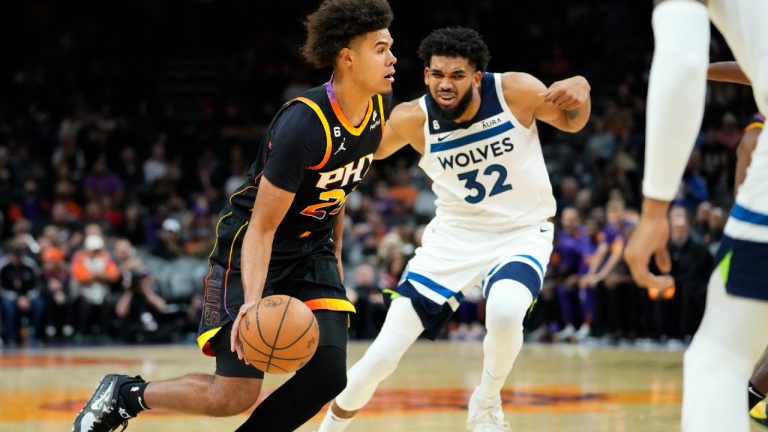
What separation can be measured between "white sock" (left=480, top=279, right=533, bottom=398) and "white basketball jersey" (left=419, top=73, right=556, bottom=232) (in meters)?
0.50

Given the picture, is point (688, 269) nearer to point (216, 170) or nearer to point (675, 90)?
point (216, 170)

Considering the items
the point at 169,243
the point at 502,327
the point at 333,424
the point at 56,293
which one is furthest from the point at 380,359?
the point at 169,243

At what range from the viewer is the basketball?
4078mm

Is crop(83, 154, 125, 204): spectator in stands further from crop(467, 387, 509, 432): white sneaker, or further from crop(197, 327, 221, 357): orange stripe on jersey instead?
crop(197, 327, 221, 357): orange stripe on jersey

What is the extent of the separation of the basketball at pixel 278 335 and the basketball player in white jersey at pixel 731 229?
1702 millimetres

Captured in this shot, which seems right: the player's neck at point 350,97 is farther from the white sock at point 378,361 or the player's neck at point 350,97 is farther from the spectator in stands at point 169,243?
the spectator in stands at point 169,243

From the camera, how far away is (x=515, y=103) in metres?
5.74

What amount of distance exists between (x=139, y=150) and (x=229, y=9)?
199 inches

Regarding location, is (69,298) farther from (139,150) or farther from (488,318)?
(488,318)

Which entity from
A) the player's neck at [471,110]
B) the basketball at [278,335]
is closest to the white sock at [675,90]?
the basketball at [278,335]

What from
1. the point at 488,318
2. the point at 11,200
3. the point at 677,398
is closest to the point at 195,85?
the point at 11,200

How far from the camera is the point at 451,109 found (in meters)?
5.70

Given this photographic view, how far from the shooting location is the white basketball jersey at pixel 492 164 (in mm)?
5707

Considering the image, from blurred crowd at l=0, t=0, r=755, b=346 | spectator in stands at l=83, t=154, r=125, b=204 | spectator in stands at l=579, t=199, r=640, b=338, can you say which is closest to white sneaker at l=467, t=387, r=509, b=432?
blurred crowd at l=0, t=0, r=755, b=346
